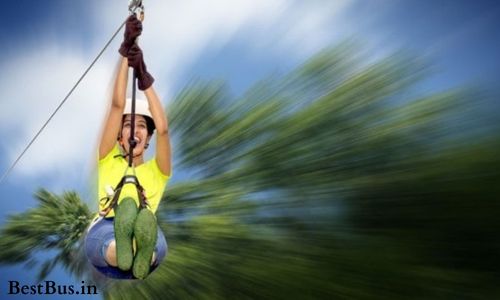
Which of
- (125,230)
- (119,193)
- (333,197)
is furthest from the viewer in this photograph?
(333,197)

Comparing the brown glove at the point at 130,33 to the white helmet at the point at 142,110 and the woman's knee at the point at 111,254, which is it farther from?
the woman's knee at the point at 111,254

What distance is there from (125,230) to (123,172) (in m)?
0.19

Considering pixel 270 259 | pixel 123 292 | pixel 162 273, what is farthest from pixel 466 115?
pixel 123 292

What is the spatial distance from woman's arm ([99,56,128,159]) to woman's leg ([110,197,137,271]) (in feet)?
0.63

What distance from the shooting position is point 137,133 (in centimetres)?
114

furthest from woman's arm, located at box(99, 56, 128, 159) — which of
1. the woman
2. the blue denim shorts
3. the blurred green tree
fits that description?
the blurred green tree

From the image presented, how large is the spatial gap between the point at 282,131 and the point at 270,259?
17.3 inches

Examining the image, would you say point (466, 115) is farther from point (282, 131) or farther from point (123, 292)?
point (123, 292)

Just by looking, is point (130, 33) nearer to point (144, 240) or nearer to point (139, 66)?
Answer: point (139, 66)

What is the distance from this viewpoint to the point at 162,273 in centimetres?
187

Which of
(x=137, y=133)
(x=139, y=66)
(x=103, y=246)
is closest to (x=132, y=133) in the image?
(x=137, y=133)

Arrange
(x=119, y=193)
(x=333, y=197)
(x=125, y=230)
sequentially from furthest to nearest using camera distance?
(x=333, y=197)
(x=119, y=193)
(x=125, y=230)

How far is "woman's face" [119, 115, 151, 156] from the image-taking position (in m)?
1.13

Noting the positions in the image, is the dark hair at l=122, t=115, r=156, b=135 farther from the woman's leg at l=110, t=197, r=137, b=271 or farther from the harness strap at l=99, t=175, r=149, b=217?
the woman's leg at l=110, t=197, r=137, b=271
